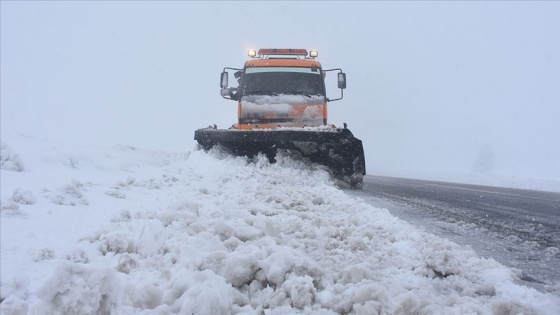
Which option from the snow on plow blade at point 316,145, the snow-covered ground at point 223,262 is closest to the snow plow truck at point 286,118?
the snow on plow blade at point 316,145

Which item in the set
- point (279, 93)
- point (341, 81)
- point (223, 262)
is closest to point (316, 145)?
point (279, 93)

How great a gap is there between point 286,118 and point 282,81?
98 cm

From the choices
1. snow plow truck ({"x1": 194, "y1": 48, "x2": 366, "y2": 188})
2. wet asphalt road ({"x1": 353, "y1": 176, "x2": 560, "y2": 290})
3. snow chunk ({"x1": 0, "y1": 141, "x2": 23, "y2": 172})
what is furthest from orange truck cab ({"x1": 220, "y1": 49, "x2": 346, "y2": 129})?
snow chunk ({"x1": 0, "y1": 141, "x2": 23, "y2": 172})

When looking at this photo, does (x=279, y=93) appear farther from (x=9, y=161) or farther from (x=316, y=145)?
(x=9, y=161)

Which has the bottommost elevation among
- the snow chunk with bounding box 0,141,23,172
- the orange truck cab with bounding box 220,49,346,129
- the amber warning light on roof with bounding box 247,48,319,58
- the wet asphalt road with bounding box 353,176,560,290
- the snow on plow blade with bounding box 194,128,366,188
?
the wet asphalt road with bounding box 353,176,560,290

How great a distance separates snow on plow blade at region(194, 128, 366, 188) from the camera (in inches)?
275

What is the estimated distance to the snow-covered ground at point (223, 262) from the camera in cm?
161

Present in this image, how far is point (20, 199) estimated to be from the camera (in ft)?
9.41

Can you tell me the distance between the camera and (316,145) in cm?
731

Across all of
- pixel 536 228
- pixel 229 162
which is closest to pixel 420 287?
pixel 536 228

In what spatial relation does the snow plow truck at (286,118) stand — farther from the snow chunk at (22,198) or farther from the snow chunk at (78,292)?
the snow chunk at (78,292)

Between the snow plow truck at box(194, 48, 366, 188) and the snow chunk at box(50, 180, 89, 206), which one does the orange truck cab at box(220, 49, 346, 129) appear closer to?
the snow plow truck at box(194, 48, 366, 188)

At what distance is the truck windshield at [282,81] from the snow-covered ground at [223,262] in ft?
18.8

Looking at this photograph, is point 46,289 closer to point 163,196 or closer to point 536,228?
point 163,196
